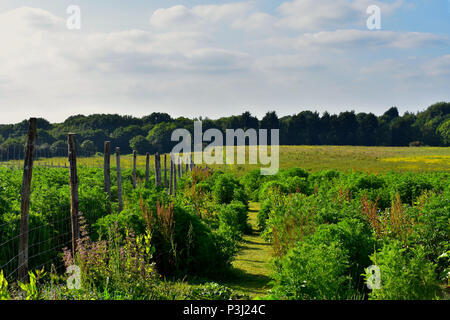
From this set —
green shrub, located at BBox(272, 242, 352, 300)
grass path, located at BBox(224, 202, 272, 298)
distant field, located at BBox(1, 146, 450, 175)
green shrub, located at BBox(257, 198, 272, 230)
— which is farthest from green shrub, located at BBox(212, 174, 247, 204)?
distant field, located at BBox(1, 146, 450, 175)

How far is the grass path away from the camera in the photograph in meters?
6.92

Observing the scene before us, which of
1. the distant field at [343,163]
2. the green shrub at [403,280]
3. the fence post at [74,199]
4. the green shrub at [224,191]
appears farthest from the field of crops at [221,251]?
the distant field at [343,163]

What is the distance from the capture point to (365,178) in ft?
49.4

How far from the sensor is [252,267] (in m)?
8.38

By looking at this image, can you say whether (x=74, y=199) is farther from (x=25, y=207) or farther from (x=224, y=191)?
(x=224, y=191)

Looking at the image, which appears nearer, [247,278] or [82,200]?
[247,278]

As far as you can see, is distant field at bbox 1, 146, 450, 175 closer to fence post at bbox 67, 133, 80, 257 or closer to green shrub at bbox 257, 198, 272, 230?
green shrub at bbox 257, 198, 272, 230

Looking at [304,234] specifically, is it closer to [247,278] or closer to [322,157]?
[247,278]

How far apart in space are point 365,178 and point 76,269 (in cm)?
1202

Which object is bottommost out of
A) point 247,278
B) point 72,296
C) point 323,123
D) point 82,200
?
point 247,278

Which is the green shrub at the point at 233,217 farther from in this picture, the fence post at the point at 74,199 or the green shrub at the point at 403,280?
the green shrub at the point at 403,280

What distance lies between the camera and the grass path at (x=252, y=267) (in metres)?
6.92

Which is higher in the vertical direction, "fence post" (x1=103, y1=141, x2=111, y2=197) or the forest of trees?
the forest of trees
